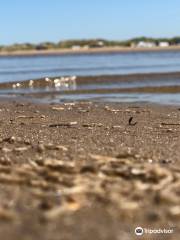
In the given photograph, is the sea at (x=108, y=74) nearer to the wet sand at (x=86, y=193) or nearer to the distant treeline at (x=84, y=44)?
the wet sand at (x=86, y=193)

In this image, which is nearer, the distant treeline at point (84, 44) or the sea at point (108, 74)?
the sea at point (108, 74)

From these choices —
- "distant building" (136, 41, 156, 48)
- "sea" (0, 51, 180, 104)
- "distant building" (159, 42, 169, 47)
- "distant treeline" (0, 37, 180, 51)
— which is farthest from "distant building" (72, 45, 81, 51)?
"sea" (0, 51, 180, 104)

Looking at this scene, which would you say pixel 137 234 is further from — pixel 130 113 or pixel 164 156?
pixel 130 113

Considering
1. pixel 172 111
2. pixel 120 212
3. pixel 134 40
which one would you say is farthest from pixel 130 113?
pixel 134 40

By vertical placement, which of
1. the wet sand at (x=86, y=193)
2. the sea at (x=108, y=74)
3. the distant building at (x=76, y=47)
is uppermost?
the wet sand at (x=86, y=193)

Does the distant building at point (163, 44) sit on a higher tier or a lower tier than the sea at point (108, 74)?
lower

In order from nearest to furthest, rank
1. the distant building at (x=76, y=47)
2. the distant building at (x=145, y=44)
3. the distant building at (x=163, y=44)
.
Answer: the distant building at (x=76, y=47), the distant building at (x=145, y=44), the distant building at (x=163, y=44)

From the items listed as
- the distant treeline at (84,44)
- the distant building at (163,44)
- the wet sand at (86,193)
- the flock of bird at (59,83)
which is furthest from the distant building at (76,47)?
the wet sand at (86,193)

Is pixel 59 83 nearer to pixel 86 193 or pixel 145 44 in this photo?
pixel 86 193

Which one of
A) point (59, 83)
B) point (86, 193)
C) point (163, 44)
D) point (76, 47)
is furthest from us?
point (163, 44)

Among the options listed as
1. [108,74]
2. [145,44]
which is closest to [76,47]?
[145,44]

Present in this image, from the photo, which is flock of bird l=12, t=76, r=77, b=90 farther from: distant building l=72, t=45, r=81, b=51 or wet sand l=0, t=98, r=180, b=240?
distant building l=72, t=45, r=81, b=51

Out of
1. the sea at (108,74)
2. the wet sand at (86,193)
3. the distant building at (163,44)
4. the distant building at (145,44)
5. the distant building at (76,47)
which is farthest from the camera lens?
the distant building at (163,44)
